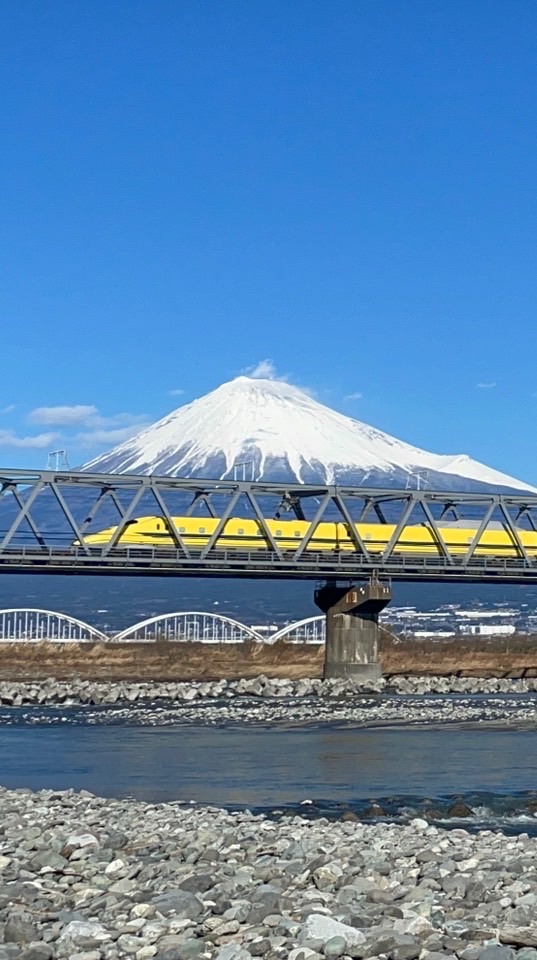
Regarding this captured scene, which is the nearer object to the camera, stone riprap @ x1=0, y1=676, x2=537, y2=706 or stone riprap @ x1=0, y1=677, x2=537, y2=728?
stone riprap @ x1=0, y1=677, x2=537, y2=728

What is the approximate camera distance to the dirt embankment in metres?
65.4

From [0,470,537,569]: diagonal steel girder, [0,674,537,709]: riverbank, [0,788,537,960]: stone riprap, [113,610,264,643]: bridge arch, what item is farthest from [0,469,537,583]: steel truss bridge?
[0,788,537,960]: stone riprap

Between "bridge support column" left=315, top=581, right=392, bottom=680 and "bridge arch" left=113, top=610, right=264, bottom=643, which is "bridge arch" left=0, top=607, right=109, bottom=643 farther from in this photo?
"bridge support column" left=315, top=581, right=392, bottom=680

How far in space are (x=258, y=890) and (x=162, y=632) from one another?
262 feet

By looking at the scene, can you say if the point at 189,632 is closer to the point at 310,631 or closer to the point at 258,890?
the point at 310,631

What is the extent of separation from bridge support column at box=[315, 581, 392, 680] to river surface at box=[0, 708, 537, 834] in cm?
1963

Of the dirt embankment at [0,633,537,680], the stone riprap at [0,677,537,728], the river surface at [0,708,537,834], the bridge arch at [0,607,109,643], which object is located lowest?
the river surface at [0,708,537,834]

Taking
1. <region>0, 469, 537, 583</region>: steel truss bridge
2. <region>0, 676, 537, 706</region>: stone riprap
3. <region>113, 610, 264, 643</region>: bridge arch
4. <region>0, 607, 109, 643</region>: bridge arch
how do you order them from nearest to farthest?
<region>0, 676, 537, 706</region>: stone riprap, <region>0, 469, 537, 583</region>: steel truss bridge, <region>113, 610, 264, 643</region>: bridge arch, <region>0, 607, 109, 643</region>: bridge arch

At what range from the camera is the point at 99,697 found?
2021 inches

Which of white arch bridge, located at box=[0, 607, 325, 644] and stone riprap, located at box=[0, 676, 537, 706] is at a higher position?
white arch bridge, located at box=[0, 607, 325, 644]

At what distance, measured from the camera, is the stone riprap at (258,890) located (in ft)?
41.7

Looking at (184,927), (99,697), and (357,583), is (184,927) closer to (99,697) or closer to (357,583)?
(99,697)

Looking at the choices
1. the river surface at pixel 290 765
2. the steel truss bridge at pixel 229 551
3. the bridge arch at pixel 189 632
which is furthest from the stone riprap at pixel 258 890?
the bridge arch at pixel 189 632

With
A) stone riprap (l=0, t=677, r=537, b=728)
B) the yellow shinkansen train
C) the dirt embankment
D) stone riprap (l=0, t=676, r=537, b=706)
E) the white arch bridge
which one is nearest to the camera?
stone riprap (l=0, t=677, r=537, b=728)
